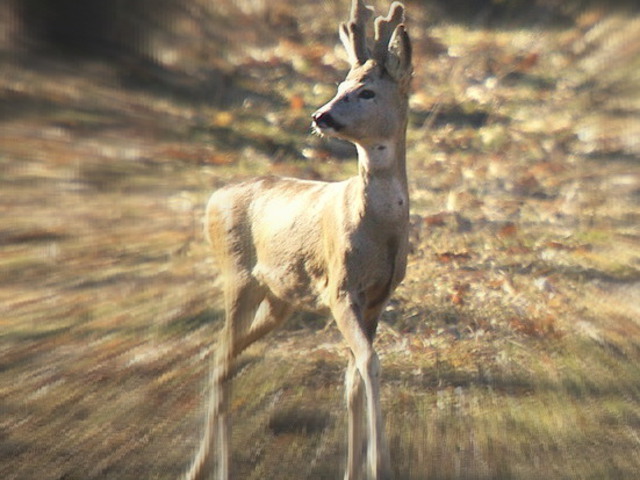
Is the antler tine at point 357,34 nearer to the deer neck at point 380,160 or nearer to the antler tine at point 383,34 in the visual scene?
the antler tine at point 383,34

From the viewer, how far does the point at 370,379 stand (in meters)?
4.44

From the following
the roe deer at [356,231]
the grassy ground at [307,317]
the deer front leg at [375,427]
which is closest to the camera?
the deer front leg at [375,427]

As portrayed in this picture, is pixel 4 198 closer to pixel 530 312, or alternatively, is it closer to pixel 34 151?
pixel 34 151

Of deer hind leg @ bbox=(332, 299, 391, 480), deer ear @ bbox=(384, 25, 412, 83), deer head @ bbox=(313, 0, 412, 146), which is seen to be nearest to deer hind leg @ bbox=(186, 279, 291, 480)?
deer hind leg @ bbox=(332, 299, 391, 480)

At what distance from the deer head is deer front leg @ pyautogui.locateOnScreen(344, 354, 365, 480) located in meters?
0.98

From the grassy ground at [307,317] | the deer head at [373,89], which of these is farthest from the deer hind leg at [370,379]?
the grassy ground at [307,317]

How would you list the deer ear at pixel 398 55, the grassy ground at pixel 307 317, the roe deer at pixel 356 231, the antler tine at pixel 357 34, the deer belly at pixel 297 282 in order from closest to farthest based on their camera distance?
1. the roe deer at pixel 356 231
2. the deer ear at pixel 398 55
3. the antler tine at pixel 357 34
4. the deer belly at pixel 297 282
5. the grassy ground at pixel 307 317

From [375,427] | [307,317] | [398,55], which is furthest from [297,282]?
[307,317]

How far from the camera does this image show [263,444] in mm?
5859

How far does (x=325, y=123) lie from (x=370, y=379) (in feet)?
3.18

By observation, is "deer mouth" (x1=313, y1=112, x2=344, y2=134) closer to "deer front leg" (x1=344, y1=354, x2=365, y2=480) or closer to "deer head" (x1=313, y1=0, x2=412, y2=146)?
"deer head" (x1=313, y1=0, x2=412, y2=146)

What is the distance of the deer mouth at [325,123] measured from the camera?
4434 mm

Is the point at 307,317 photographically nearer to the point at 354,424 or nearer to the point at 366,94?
the point at 354,424

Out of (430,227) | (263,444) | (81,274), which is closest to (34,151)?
(81,274)
